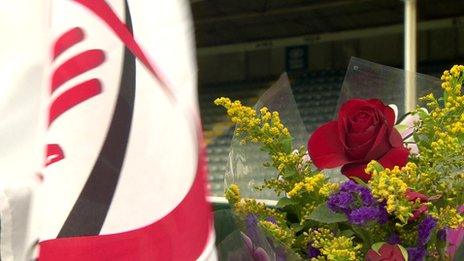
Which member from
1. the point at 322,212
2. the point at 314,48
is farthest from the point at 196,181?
the point at 314,48

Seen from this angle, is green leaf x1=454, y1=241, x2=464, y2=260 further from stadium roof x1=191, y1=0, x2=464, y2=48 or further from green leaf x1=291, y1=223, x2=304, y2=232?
stadium roof x1=191, y1=0, x2=464, y2=48

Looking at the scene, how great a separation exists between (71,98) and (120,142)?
0.04 meters

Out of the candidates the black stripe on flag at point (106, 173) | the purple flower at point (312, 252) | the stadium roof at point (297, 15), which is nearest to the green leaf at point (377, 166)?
the purple flower at point (312, 252)

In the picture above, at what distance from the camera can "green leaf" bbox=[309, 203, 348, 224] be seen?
63 cm

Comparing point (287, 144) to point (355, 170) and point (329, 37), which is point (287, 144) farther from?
point (329, 37)

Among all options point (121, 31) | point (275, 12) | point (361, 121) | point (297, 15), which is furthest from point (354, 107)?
point (297, 15)

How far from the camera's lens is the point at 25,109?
25.5 inches

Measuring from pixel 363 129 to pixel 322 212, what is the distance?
0.08m

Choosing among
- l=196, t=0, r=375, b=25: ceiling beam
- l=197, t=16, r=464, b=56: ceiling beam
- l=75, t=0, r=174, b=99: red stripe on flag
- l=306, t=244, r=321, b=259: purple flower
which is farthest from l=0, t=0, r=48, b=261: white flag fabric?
l=197, t=16, r=464, b=56: ceiling beam

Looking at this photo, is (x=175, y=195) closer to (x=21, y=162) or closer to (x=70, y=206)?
(x=70, y=206)

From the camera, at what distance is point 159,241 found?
482 mm

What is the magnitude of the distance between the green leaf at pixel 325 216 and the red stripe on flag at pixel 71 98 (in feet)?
0.81

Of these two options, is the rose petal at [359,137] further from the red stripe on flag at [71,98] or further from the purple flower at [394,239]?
Result: the red stripe on flag at [71,98]

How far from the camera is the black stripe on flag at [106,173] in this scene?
1.53 ft
